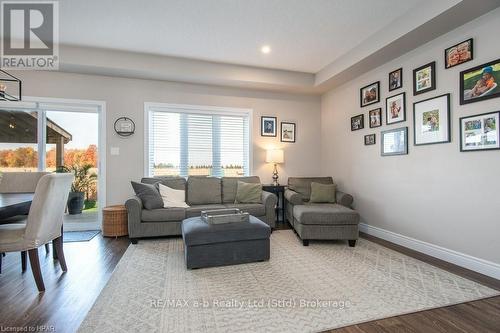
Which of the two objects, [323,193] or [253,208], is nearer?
[253,208]

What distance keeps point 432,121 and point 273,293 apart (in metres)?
2.69

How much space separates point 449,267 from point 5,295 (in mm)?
4171

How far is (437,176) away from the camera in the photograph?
9.58 feet

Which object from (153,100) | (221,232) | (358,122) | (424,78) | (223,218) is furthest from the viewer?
(153,100)

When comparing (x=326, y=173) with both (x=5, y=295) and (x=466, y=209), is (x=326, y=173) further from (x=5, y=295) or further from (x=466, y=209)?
(x=5, y=295)

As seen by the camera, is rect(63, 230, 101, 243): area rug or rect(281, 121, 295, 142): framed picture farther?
rect(281, 121, 295, 142): framed picture

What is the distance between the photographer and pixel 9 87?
149 inches

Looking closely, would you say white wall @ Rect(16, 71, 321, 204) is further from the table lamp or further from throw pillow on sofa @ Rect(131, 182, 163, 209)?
throw pillow on sofa @ Rect(131, 182, 163, 209)

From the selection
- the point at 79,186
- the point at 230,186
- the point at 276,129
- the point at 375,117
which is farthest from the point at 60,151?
the point at 375,117

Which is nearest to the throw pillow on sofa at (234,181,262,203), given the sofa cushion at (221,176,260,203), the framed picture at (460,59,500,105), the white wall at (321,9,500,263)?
the sofa cushion at (221,176,260,203)

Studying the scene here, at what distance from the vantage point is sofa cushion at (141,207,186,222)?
3.46 meters

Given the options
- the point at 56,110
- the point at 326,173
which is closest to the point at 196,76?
the point at 56,110

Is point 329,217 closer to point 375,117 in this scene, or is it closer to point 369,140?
point 369,140

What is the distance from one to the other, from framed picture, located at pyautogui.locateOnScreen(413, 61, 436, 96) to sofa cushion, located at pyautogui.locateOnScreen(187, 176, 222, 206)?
3.19 meters
